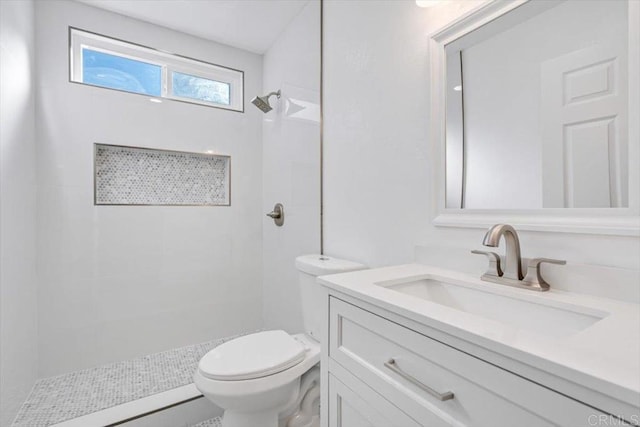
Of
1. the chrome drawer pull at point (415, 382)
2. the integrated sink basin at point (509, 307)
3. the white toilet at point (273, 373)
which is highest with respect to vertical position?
the integrated sink basin at point (509, 307)

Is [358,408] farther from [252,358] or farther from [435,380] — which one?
[252,358]

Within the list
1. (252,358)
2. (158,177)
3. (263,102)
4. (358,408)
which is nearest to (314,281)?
(252,358)

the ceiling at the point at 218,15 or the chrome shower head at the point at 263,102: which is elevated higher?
the ceiling at the point at 218,15

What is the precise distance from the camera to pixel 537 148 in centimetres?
85

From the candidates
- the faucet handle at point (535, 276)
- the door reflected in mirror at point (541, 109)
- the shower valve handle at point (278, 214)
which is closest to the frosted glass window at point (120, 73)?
the shower valve handle at point (278, 214)

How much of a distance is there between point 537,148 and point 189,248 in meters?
2.12

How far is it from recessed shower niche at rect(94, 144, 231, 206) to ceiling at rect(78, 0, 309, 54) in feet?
2.86

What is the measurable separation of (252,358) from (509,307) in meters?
0.97

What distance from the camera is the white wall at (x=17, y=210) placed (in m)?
1.29

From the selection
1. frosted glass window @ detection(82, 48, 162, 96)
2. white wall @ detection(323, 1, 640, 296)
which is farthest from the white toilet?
frosted glass window @ detection(82, 48, 162, 96)

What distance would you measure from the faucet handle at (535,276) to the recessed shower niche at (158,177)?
2.03 m

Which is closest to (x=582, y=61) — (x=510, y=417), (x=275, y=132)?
(x=510, y=417)

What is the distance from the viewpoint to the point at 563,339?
1.66ft

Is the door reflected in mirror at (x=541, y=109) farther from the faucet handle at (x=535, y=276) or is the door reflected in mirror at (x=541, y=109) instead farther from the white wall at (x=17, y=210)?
the white wall at (x=17, y=210)
